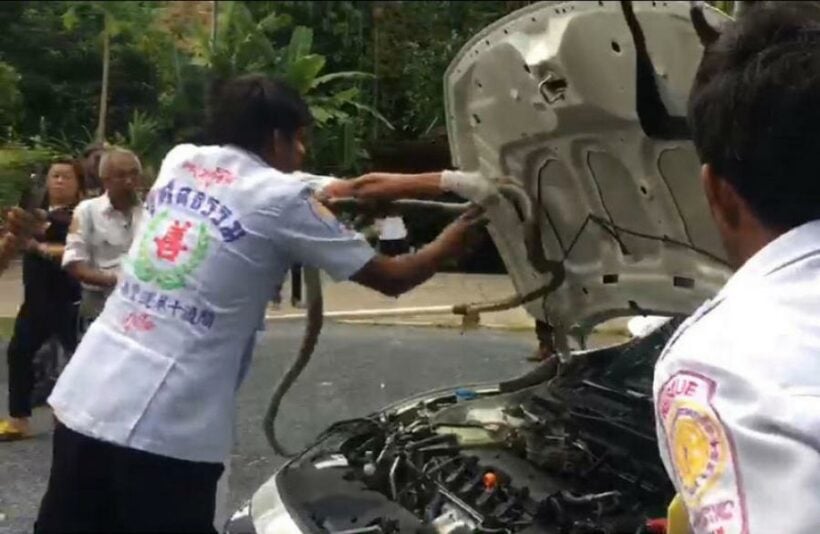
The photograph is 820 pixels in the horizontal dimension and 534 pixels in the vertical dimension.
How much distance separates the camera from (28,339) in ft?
12.2

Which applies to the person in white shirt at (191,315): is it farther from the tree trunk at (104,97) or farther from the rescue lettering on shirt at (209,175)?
the tree trunk at (104,97)

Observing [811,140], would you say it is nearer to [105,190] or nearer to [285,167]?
[285,167]

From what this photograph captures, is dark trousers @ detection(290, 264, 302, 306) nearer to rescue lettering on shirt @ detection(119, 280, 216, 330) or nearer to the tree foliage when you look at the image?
rescue lettering on shirt @ detection(119, 280, 216, 330)

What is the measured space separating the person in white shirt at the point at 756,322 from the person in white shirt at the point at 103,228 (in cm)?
253

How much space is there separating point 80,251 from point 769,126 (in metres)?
2.82

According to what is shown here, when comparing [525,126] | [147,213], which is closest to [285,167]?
[147,213]

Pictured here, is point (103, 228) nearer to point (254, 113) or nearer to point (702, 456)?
point (254, 113)

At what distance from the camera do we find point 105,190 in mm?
3562

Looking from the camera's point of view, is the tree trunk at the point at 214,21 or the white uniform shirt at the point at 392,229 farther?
the tree trunk at the point at 214,21

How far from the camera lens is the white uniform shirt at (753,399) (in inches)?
39.0

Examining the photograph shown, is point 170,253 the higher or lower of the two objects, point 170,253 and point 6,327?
the higher

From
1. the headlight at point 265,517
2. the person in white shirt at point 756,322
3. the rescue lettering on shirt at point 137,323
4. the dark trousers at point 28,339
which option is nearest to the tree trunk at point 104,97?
the dark trousers at point 28,339

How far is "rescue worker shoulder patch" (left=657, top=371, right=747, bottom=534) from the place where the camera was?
1019mm

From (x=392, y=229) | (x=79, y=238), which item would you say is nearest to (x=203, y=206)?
(x=392, y=229)
